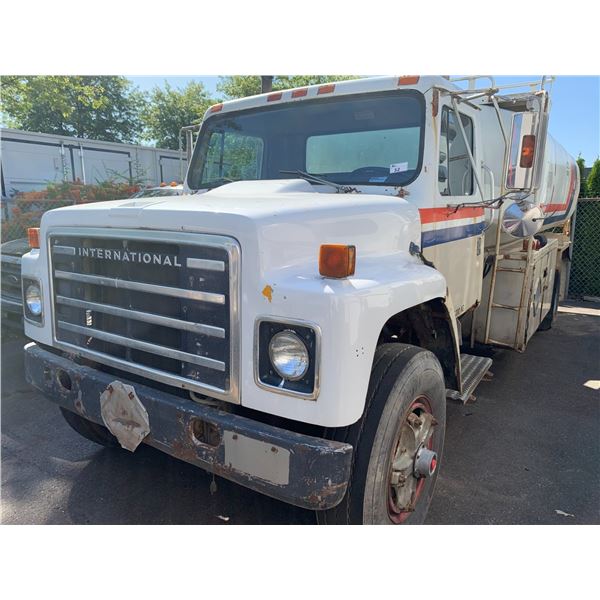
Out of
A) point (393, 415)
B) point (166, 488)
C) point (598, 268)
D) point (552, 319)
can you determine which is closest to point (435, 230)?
point (393, 415)

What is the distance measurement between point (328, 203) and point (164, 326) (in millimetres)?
1034

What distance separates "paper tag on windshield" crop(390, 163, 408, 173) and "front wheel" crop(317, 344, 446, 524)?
119cm

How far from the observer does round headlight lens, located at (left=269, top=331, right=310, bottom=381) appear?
2.01 m

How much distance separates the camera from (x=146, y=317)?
246 cm

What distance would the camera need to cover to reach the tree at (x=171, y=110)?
2591 cm

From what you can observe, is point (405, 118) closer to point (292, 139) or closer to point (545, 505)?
point (292, 139)

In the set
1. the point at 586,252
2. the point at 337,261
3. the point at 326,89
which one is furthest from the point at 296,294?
the point at 586,252

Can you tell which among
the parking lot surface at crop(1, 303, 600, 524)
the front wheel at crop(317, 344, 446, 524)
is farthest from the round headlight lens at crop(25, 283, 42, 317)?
the front wheel at crop(317, 344, 446, 524)

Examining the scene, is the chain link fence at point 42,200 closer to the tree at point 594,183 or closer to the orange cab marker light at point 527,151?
the orange cab marker light at point 527,151

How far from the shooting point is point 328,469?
1977 millimetres

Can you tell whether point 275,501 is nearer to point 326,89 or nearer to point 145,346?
point 145,346

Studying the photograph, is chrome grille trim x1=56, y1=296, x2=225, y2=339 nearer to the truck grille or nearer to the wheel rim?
the truck grille

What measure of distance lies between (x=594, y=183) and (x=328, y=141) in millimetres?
8963

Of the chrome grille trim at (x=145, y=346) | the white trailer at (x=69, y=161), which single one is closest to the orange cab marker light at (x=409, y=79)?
the chrome grille trim at (x=145, y=346)
